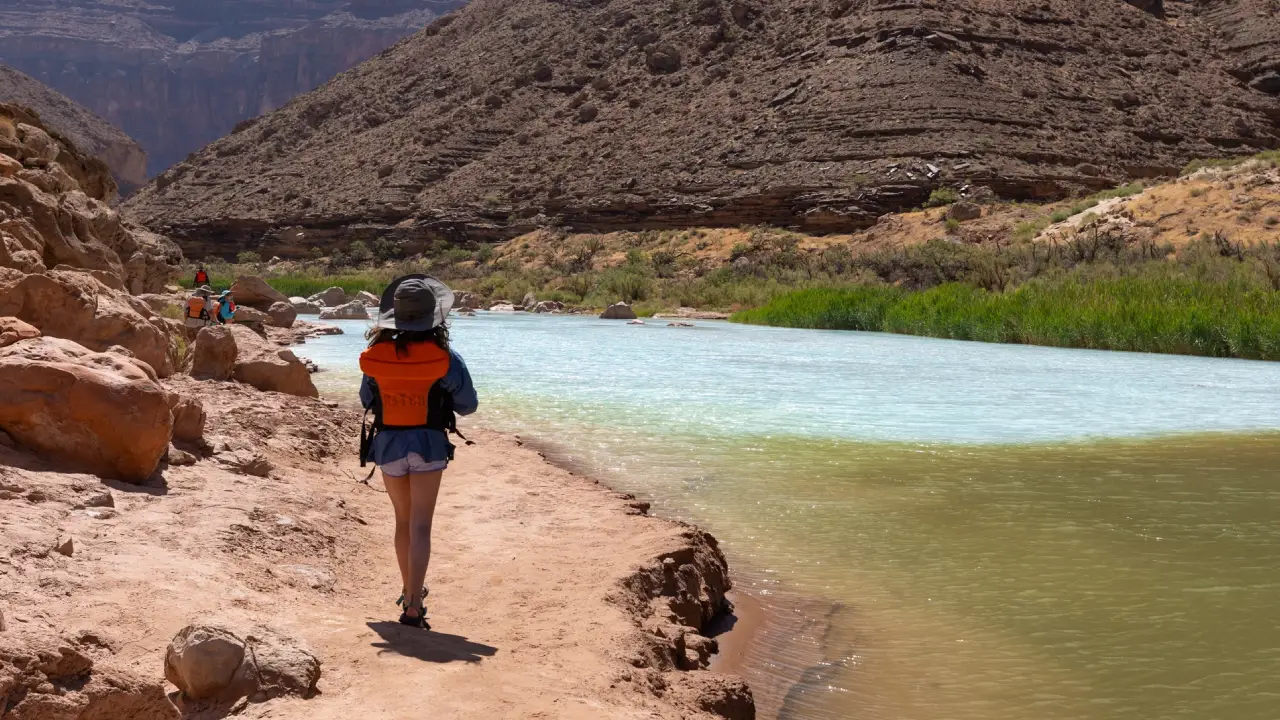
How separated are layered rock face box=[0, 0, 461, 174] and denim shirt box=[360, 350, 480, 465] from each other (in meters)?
141

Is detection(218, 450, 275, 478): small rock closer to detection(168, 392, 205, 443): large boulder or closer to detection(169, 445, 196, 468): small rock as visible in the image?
detection(168, 392, 205, 443): large boulder

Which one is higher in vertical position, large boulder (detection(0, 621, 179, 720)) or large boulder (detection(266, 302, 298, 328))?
large boulder (detection(0, 621, 179, 720))

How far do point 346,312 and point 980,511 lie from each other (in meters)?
26.4

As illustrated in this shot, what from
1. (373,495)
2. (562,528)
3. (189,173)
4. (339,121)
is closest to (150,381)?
(373,495)

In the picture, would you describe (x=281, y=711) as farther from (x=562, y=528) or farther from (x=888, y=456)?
(x=888, y=456)

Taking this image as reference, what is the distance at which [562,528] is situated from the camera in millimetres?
6074

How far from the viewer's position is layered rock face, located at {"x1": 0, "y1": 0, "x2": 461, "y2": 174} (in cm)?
13400

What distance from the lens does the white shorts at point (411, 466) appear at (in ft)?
13.5

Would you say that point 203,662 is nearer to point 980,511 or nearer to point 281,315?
point 980,511

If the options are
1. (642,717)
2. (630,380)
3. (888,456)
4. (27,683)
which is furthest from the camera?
(630,380)

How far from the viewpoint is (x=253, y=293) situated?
80.3ft

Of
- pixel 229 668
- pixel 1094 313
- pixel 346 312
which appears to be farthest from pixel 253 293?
pixel 229 668

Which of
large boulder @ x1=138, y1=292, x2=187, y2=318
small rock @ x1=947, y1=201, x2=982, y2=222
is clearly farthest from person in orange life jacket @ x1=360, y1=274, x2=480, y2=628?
small rock @ x1=947, y1=201, x2=982, y2=222

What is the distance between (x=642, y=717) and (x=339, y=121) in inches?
2835
